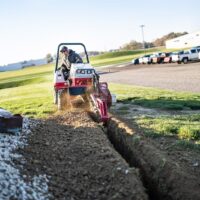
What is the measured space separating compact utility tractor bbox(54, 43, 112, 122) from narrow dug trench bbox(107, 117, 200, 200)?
320 centimetres

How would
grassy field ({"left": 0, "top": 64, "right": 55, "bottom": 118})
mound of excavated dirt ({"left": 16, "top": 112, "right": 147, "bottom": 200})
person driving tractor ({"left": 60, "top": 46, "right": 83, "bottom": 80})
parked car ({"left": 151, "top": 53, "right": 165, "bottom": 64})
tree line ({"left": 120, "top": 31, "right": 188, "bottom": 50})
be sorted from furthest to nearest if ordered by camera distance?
1. tree line ({"left": 120, "top": 31, "right": 188, "bottom": 50})
2. parked car ({"left": 151, "top": 53, "right": 165, "bottom": 64})
3. grassy field ({"left": 0, "top": 64, "right": 55, "bottom": 118})
4. person driving tractor ({"left": 60, "top": 46, "right": 83, "bottom": 80})
5. mound of excavated dirt ({"left": 16, "top": 112, "right": 147, "bottom": 200})

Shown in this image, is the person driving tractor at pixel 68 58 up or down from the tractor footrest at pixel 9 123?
up

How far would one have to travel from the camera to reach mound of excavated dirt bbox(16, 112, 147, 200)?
5906mm

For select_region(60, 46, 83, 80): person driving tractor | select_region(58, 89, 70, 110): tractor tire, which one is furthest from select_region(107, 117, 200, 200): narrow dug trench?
select_region(60, 46, 83, 80): person driving tractor

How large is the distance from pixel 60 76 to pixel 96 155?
7.29m

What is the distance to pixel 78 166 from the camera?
22.7ft

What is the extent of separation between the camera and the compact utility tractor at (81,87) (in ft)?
42.9

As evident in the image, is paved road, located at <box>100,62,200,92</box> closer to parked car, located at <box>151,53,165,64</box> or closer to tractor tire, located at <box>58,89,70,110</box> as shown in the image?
tractor tire, located at <box>58,89,70,110</box>

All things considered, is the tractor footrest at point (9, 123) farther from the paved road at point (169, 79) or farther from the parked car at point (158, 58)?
the parked car at point (158, 58)

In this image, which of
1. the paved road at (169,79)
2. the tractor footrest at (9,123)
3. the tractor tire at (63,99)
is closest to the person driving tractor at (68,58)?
the tractor tire at (63,99)

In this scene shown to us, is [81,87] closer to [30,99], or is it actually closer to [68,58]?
[68,58]

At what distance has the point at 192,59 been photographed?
50.5 meters

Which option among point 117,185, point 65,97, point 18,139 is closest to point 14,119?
point 18,139

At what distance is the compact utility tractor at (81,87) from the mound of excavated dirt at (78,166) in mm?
3095
